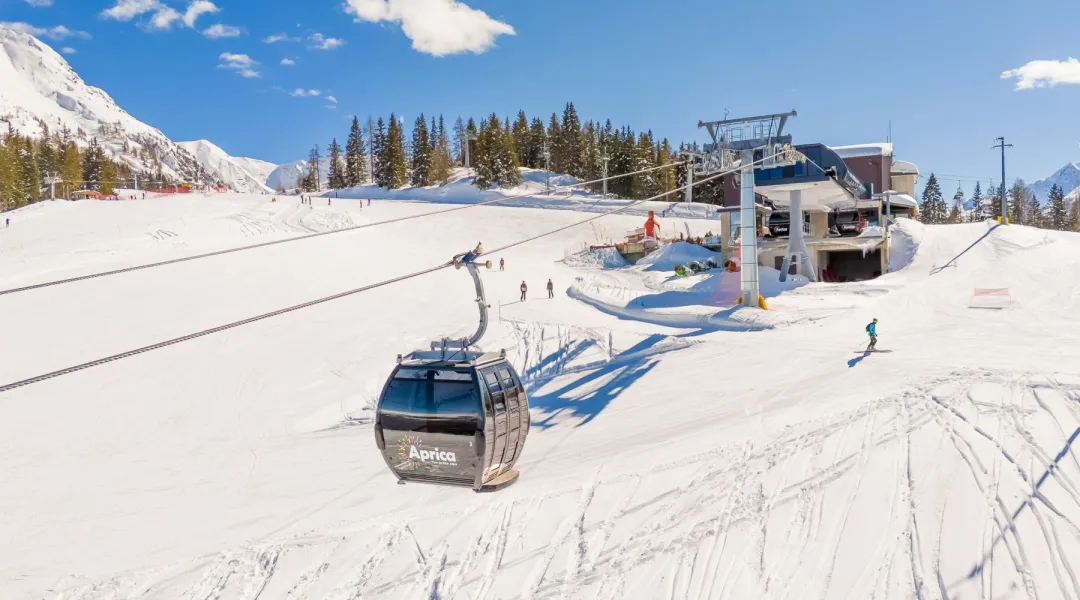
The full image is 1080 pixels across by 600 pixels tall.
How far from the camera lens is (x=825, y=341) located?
24.0m

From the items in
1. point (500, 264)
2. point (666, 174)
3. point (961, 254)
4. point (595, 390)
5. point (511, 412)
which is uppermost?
point (666, 174)

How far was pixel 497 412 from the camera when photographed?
9.91 m

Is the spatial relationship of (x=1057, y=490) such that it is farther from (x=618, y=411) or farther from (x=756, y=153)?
(x=756, y=153)

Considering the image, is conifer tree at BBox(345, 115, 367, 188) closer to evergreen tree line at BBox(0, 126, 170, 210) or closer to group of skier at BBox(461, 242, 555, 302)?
evergreen tree line at BBox(0, 126, 170, 210)

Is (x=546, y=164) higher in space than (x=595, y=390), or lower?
higher

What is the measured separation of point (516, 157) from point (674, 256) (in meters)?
44.3

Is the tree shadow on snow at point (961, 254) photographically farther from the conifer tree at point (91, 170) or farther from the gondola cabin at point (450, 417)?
the conifer tree at point (91, 170)

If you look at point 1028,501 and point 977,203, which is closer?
point 1028,501

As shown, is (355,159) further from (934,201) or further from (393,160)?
(934,201)

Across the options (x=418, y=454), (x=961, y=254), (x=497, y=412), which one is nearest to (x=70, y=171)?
(x=418, y=454)

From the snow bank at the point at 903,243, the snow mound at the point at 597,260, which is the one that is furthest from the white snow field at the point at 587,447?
the snow mound at the point at 597,260

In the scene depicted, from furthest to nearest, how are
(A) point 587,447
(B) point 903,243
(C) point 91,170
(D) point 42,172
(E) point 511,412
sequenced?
(C) point 91,170, (D) point 42,172, (B) point 903,243, (A) point 587,447, (E) point 511,412

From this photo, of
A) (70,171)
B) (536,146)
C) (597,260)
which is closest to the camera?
(597,260)

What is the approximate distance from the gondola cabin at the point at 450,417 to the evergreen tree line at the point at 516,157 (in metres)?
73.9
